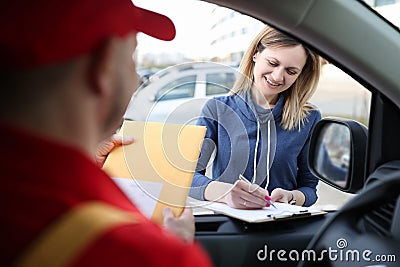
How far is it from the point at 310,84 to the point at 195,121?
617 mm

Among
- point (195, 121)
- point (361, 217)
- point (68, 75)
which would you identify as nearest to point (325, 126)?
point (195, 121)

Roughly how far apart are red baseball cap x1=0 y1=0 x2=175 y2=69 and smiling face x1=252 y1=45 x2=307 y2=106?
1383 millimetres

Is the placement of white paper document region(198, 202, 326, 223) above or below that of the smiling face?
below

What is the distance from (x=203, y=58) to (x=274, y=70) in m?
0.27

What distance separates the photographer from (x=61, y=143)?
61cm

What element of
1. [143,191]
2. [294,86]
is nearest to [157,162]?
[143,191]

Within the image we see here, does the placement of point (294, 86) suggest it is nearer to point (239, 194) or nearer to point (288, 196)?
point (288, 196)

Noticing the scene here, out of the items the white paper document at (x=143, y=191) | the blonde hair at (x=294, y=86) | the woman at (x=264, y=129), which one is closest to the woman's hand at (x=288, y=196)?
the woman at (x=264, y=129)

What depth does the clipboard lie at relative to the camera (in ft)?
5.14

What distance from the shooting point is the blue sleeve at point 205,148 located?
5.63 ft

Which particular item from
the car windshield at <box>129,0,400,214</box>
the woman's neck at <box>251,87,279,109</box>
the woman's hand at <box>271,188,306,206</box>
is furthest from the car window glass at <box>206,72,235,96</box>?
the woman's hand at <box>271,188,306,206</box>

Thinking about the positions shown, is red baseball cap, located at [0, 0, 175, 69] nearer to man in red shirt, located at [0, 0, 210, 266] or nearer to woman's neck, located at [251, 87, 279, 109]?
man in red shirt, located at [0, 0, 210, 266]

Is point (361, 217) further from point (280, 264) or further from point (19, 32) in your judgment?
point (19, 32)

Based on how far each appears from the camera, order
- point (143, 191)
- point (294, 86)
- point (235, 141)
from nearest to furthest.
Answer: point (143, 191) → point (235, 141) → point (294, 86)
